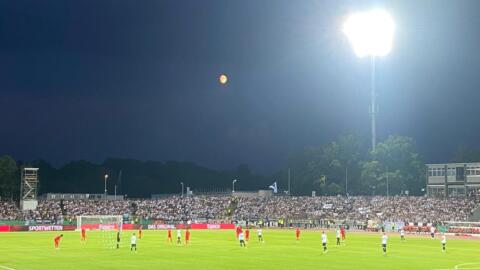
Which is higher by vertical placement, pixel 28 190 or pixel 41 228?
pixel 28 190

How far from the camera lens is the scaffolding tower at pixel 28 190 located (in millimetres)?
118000

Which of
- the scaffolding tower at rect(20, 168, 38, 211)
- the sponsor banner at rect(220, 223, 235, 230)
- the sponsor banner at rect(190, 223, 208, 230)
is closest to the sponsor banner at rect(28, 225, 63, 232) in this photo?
the scaffolding tower at rect(20, 168, 38, 211)

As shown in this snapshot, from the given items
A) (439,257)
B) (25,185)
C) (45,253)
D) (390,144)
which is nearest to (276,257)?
(439,257)

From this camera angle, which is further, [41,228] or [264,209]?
[264,209]

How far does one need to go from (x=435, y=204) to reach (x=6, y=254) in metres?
78.2

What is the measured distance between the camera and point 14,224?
338 feet

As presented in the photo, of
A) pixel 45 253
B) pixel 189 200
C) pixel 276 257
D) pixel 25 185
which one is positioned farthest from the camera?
pixel 189 200

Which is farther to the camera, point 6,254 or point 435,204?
point 435,204

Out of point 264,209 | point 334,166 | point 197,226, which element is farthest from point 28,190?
point 334,166

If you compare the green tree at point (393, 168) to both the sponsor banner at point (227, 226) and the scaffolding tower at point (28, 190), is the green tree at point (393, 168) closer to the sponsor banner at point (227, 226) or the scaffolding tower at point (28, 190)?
the sponsor banner at point (227, 226)

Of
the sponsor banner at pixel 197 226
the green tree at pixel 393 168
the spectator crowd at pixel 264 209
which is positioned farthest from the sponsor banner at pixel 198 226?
the green tree at pixel 393 168

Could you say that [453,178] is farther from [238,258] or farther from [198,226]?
[238,258]

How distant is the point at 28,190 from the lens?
394 ft

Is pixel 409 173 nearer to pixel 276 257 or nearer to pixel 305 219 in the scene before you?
pixel 305 219
